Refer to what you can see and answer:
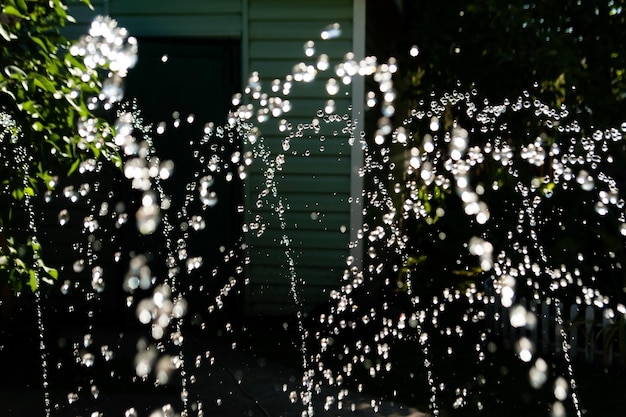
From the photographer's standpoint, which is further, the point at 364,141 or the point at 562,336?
the point at 364,141

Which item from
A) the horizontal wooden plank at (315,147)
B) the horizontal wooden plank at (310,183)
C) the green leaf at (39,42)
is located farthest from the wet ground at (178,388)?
the green leaf at (39,42)

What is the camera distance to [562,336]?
6.75 m

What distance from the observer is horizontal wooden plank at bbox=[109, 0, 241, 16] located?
26.4ft

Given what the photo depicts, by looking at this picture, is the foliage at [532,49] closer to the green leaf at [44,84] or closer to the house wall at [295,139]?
the house wall at [295,139]

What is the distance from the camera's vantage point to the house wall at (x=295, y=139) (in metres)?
7.96

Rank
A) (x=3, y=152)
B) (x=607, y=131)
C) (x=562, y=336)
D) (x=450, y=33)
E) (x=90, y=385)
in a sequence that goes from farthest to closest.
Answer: (x=450, y=33)
(x=607, y=131)
(x=562, y=336)
(x=90, y=385)
(x=3, y=152)

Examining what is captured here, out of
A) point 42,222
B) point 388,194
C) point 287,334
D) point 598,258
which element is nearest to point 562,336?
point 598,258

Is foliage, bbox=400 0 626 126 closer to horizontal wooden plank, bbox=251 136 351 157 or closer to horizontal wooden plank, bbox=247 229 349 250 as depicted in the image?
horizontal wooden plank, bbox=251 136 351 157

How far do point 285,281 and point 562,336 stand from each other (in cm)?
275

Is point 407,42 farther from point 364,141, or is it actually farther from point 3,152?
point 3,152

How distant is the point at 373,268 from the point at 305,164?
1.50 metres

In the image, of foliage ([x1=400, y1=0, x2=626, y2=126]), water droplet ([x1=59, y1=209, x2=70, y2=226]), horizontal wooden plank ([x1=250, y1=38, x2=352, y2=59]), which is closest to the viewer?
horizontal wooden plank ([x1=250, y1=38, x2=352, y2=59])

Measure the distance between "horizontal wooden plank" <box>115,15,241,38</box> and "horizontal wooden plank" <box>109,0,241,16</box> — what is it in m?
0.05

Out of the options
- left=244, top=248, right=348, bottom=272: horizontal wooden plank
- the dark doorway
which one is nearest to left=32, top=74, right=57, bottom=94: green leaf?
the dark doorway
